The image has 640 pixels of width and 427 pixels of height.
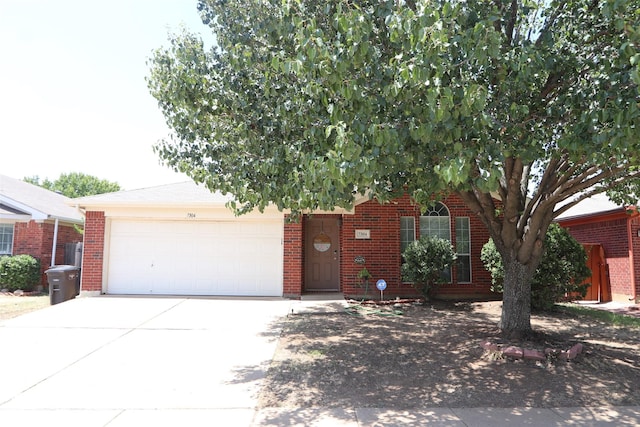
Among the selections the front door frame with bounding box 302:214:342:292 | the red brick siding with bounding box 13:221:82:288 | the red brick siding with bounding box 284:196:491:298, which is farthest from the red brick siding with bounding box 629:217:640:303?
→ the red brick siding with bounding box 13:221:82:288

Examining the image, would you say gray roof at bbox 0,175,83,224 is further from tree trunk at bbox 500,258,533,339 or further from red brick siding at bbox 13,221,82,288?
tree trunk at bbox 500,258,533,339

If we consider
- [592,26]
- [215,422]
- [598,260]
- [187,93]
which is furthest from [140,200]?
[598,260]

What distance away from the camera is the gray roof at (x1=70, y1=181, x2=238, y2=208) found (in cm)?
1170

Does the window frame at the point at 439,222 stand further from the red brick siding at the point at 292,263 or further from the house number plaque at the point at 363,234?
the red brick siding at the point at 292,263

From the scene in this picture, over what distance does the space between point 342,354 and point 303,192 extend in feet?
9.81

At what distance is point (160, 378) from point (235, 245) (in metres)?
6.63

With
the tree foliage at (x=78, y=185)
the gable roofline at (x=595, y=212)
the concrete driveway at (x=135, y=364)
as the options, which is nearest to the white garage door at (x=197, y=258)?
the concrete driveway at (x=135, y=364)

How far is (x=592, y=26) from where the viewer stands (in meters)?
5.88

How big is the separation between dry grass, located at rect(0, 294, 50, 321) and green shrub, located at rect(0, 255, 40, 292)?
460mm

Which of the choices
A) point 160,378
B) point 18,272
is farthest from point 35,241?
point 160,378

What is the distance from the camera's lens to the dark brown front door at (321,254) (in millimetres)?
12531

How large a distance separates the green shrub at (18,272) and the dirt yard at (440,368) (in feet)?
33.6

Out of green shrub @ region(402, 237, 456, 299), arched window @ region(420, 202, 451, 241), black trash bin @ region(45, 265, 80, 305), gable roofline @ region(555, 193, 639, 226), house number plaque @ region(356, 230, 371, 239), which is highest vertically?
gable roofline @ region(555, 193, 639, 226)

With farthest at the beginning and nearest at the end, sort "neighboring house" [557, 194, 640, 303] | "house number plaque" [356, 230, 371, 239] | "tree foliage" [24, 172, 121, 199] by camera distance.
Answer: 1. "tree foliage" [24, 172, 121, 199]
2. "neighboring house" [557, 194, 640, 303]
3. "house number plaque" [356, 230, 371, 239]
